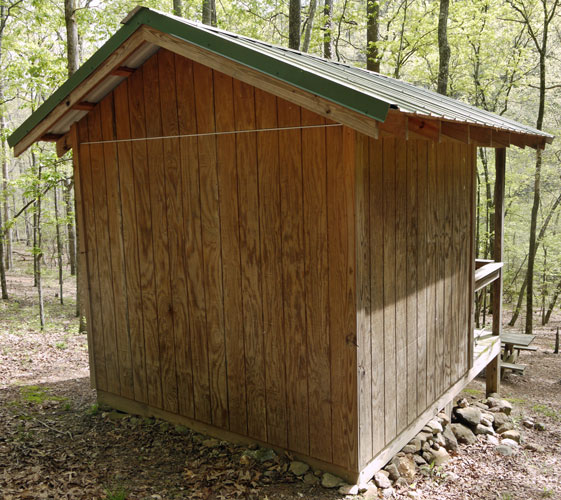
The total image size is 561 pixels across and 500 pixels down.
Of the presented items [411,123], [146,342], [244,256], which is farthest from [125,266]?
[411,123]

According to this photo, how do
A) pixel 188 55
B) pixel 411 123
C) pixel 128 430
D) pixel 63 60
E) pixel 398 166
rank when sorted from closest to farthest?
1. pixel 411 123
2. pixel 188 55
3. pixel 398 166
4. pixel 128 430
5. pixel 63 60

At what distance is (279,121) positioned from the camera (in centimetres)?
410

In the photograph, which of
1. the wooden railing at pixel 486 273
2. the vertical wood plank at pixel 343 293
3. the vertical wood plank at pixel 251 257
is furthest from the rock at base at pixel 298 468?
the wooden railing at pixel 486 273

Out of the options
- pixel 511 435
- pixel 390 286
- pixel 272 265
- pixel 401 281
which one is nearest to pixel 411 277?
pixel 401 281

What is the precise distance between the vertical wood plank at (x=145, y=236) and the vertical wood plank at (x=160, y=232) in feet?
0.17

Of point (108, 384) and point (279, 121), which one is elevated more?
point (279, 121)

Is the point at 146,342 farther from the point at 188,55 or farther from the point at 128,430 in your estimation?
the point at 188,55

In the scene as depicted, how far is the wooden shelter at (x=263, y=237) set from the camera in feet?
12.8

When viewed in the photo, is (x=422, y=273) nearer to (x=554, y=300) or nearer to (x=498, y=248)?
(x=498, y=248)

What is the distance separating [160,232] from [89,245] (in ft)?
3.50

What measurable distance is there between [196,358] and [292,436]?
3.86 ft

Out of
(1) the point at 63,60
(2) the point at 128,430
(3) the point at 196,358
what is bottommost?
(2) the point at 128,430

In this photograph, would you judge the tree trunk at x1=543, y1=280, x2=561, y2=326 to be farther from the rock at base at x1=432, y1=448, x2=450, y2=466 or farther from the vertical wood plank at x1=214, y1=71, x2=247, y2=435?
the vertical wood plank at x1=214, y1=71, x2=247, y2=435

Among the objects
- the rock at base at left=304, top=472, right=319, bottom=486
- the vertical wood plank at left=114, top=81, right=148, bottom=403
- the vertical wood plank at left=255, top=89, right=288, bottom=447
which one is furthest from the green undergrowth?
the rock at base at left=304, top=472, right=319, bottom=486
